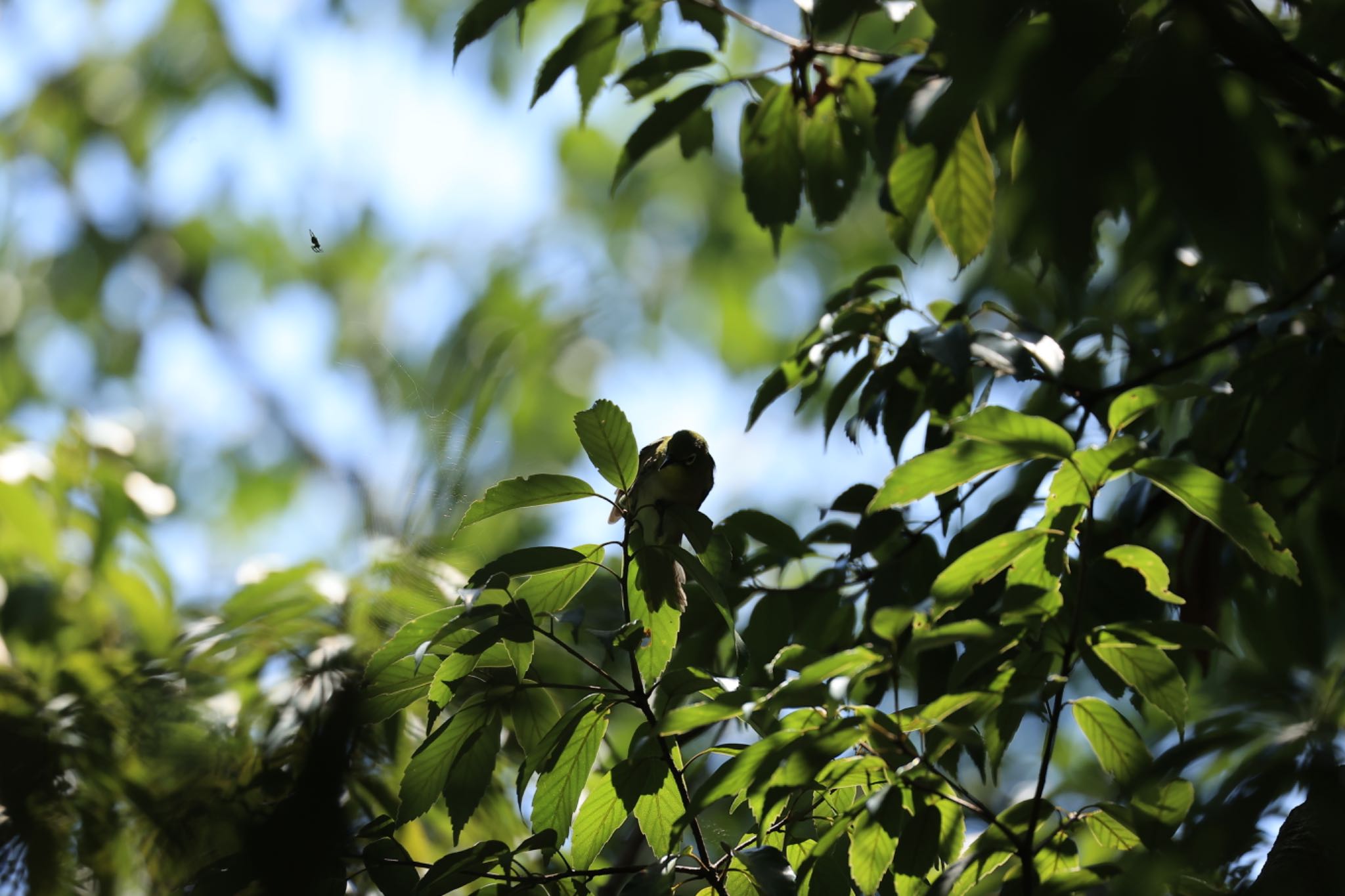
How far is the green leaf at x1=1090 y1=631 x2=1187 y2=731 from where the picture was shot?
2.56 feet

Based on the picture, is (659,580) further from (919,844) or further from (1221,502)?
(1221,502)

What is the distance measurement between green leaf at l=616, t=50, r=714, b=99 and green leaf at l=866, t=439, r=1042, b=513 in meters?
0.80

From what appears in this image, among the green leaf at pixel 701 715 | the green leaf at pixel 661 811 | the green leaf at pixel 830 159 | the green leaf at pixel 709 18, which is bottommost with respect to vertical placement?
the green leaf at pixel 661 811

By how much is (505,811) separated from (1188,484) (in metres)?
0.85

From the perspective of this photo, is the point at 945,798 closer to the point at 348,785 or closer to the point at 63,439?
the point at 348,785

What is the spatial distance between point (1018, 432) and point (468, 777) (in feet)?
1.76

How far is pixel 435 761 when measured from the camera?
82cm

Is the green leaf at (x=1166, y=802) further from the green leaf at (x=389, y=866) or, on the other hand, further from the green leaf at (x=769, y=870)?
the green leaf at (x=389, y=866)

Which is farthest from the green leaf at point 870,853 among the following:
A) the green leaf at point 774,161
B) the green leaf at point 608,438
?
the green leaf at point 774,161

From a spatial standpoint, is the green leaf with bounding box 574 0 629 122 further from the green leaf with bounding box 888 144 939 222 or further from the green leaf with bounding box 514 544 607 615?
the green leaf with bounding box 514 544 607 615

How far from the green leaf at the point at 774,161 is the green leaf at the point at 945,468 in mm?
675

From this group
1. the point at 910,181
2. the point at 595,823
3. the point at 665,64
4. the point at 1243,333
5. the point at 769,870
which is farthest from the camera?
the point at 665,64

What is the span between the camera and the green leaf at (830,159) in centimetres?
137

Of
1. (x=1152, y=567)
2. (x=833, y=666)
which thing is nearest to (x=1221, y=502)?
(x=1152, y=567)
